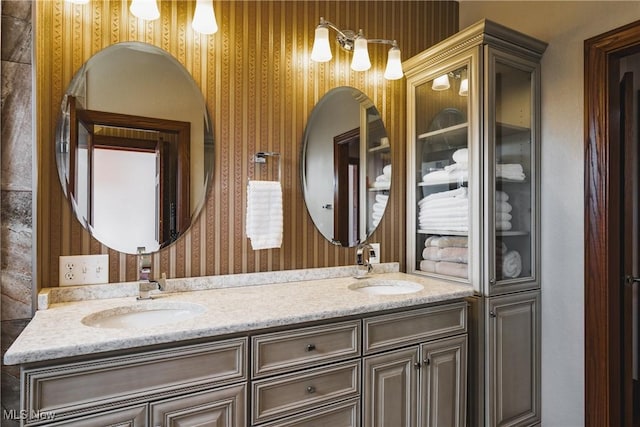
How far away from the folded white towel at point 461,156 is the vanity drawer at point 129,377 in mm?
1466

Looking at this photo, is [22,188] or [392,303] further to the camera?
[392,303]

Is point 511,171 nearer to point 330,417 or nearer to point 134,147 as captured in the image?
point 330,417

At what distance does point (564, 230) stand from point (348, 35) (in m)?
1.57

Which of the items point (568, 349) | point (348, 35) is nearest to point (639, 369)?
point (568, 349)

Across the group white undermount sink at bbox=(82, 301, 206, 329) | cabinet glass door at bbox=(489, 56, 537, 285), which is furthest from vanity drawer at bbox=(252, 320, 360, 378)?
cabinet glass door at bbox=(489, 56, 537, 285)

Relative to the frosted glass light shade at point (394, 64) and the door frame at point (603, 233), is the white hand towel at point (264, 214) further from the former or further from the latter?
the door frame at point (603, 233)

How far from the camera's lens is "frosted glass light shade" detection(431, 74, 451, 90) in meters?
2.14

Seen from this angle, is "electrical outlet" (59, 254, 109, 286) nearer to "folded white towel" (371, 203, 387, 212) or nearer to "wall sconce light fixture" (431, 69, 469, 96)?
"folded white towel" (371, 203, 387, 212)

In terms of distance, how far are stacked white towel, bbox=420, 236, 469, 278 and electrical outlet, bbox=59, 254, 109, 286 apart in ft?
5.49

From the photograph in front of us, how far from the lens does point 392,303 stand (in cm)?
156

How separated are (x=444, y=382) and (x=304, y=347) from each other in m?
0.78

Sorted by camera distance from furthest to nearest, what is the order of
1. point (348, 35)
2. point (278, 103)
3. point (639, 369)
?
point (639, 369), point (348, 35), point (278, 103)

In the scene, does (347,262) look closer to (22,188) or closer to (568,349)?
(568,349)

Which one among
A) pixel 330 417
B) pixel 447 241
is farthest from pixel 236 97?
pixel 330 417
